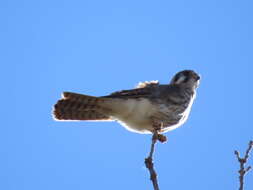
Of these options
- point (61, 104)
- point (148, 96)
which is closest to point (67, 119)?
point (61, 104)

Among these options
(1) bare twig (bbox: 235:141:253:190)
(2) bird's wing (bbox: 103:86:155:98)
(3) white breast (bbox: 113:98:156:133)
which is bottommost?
(1) bare twig (bbox: 235:141:253:190)

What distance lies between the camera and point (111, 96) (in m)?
5.62

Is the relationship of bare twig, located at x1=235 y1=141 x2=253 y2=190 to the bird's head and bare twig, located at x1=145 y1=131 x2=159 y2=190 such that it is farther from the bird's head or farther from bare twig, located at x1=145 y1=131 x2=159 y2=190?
the bird's head

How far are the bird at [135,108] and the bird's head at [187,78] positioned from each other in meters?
0.58

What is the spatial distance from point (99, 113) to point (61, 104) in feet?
1.65

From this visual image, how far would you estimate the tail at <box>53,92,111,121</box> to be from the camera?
554cm

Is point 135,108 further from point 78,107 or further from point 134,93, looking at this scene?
point 78,107

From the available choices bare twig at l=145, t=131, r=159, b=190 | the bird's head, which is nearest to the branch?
bare twig at l=145, t=131, r=159, b=190

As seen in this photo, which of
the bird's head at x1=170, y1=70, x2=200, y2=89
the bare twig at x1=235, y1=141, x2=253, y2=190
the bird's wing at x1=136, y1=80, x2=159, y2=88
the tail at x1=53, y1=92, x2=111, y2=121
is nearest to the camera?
the bare twig at x1=235, y1=141, x2=253, y2=190

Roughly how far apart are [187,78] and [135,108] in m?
1.46

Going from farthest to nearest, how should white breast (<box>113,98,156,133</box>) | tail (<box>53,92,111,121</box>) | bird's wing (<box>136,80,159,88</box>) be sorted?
bird's wing (<box>136,80,159,88</box>) → white breast (<box>113,98,156,133</box>) → tail (<box>53,92,111,121</box>)

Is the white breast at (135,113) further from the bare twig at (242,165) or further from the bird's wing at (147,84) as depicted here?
the bare twig at (242,165)

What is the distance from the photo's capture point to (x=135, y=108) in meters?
5.64

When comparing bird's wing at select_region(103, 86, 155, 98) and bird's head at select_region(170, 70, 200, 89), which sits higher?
bird's head at select_region(170, 70, 200, 89)
